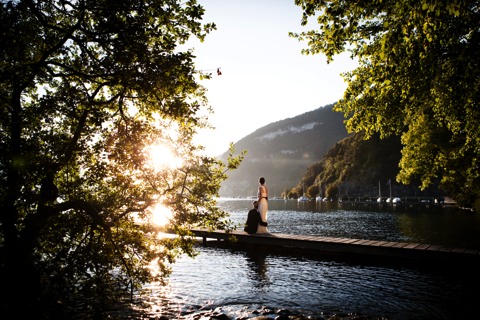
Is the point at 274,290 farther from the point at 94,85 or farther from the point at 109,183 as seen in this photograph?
the point at 94,85

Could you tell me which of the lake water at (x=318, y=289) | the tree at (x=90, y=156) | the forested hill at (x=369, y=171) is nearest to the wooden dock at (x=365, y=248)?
the lake water at (x=318, y=289)

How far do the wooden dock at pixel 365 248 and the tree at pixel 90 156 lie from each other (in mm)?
4185

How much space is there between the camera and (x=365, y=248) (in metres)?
17.2

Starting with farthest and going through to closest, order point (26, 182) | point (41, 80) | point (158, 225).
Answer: point (158, 225)
point (41, 80)
point (26, 182)

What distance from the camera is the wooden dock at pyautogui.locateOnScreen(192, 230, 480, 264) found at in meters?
14.6

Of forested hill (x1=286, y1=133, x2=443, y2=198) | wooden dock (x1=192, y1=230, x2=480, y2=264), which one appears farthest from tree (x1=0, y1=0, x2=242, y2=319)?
forested hill (x1=286, y1=133, x2=443, y2=198)

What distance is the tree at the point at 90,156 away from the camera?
7562 millimetres

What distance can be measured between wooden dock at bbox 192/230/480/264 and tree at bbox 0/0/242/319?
13.7ft

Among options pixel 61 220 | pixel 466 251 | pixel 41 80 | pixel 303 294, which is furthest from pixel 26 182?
pixel 466 251

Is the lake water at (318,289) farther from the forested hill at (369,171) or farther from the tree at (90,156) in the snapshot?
the forested hill at (369,171)

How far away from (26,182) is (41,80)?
9.98 feet

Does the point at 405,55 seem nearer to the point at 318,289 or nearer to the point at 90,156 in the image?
the point at 318,289

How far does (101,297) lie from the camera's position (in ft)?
28.7

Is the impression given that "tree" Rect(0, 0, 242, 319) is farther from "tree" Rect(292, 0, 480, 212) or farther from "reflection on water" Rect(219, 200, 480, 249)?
"tree" Rect(292, 0, 480, 212)
